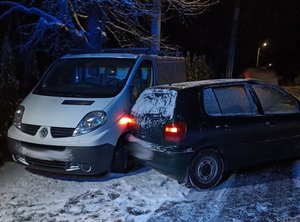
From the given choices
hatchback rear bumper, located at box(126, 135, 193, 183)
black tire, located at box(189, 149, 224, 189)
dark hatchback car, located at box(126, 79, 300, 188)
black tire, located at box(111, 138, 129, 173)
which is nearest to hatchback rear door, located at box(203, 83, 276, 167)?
dark hatchback car, located at box(126, 79, 300, 188)

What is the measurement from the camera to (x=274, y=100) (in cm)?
655

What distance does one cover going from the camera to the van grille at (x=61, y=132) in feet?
18.1

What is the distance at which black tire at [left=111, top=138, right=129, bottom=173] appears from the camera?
6059 millimetres

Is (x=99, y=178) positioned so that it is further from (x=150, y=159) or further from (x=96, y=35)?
(x=96, y=35)

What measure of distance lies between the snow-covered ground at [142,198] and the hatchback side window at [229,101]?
1075 mm

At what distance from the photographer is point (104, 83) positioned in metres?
6.39

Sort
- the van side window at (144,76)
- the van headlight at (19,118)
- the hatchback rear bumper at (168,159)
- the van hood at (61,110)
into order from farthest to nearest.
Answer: the van side window at (144,76), the van headlight at (19,118), the van hood at (61,110), the hatchback rear bumper at (168,159)

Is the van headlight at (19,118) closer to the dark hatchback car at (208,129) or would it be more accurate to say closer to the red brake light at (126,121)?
the red brake light at (126,121)

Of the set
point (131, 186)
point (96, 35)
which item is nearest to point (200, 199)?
point (131, 186)

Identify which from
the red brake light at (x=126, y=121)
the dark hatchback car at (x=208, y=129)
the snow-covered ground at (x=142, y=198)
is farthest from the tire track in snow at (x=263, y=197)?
the red brake light at (x=126, y=121)

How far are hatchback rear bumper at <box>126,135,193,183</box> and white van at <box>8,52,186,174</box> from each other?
0.51 m

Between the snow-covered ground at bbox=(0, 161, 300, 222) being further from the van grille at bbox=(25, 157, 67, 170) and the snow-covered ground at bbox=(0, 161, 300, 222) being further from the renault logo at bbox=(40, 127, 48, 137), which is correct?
the renault logo at bbox=(40, 127, 48, 137)

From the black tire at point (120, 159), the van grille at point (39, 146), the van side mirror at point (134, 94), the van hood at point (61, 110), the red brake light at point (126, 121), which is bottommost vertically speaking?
the black tire at point (120, 159)

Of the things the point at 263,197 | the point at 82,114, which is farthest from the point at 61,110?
the point at 263,197
